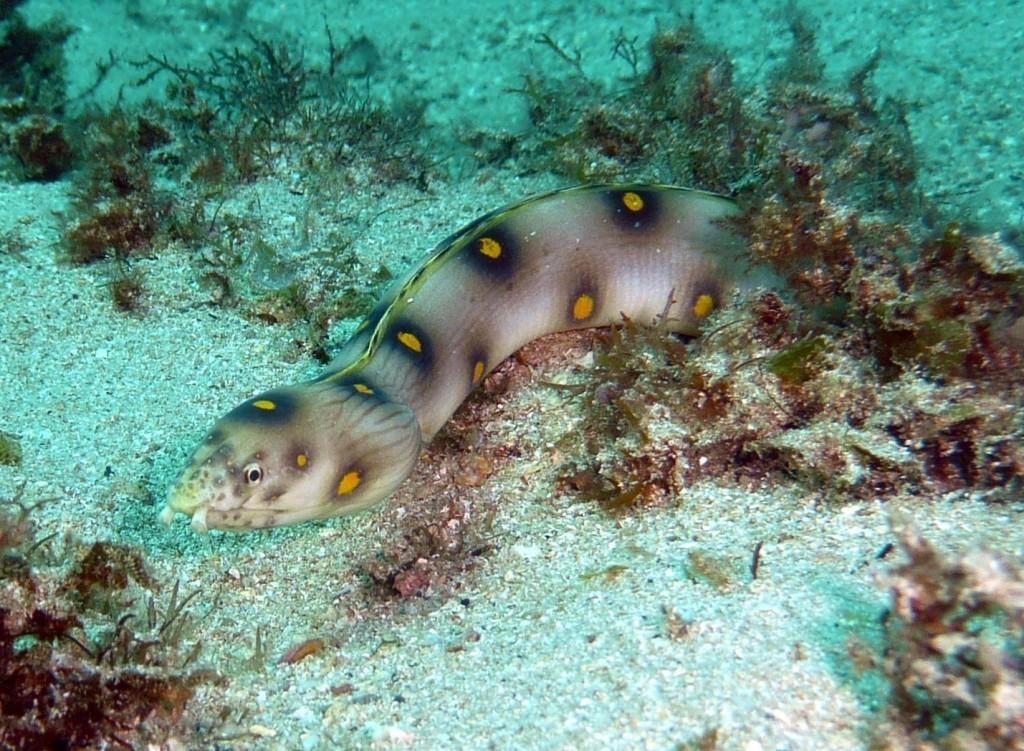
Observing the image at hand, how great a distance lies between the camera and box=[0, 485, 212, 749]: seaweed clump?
289 cm

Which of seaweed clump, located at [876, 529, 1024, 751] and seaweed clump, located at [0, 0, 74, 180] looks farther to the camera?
seaweed clump, located at [0, 0, 74, 180]

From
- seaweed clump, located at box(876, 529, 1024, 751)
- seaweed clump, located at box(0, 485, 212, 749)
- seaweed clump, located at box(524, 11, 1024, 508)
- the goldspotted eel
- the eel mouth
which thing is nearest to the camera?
seaweed clump, located at box(876, 529, 1024, 751)

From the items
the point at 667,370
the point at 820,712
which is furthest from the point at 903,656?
the point at 667,370

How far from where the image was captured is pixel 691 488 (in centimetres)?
413

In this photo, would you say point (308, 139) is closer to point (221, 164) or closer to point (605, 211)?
point (221, 164)

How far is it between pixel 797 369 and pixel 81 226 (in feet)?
17.1

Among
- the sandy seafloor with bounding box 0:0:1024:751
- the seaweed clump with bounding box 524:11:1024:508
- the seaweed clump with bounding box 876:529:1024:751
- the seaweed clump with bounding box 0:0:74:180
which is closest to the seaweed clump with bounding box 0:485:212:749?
the sandy seafloor with bounding box 0:0:1024:751

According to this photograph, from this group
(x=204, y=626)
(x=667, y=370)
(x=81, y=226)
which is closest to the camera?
(x=204, y=626)

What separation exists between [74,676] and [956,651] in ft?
9.63

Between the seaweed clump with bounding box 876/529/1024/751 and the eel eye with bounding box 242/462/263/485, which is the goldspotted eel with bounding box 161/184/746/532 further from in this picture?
the seaweed clump with bounding box 876/529/1024/751

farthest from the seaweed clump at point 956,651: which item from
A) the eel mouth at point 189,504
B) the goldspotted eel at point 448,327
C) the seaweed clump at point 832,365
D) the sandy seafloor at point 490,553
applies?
the eel mouth at point 189,504

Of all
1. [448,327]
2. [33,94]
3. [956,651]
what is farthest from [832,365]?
[33,94]

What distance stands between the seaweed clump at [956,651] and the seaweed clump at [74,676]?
8.31ft

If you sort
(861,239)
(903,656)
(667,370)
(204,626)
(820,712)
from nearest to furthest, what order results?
1. (903,656)
2. (820,712)
3. (204,626)
4. (861,239)
5. (667,370)
